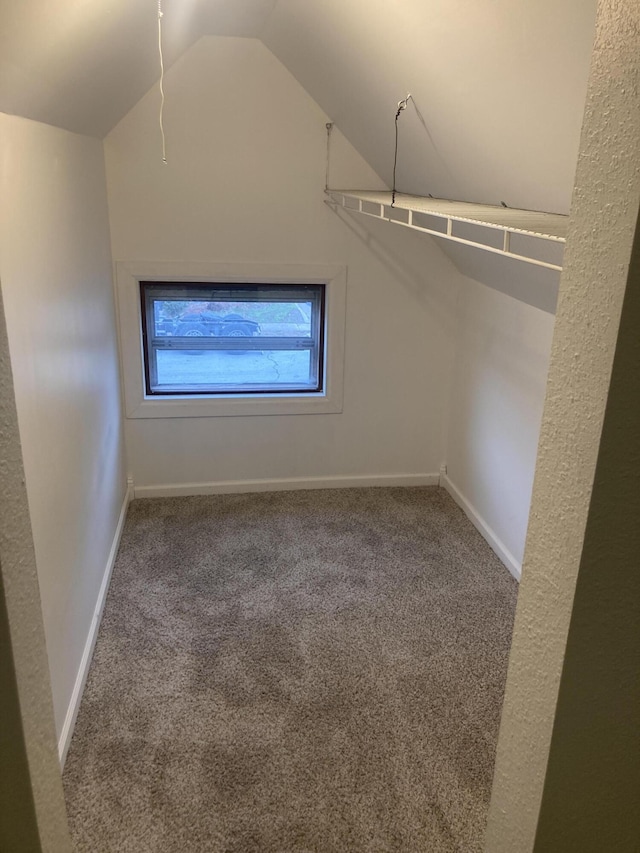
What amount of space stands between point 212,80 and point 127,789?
105 inches

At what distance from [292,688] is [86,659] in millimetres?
666

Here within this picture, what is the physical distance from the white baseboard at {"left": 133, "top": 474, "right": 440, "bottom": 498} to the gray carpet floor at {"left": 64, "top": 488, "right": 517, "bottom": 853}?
0.20 meters

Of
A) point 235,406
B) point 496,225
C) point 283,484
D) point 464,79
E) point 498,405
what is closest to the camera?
point 496,225

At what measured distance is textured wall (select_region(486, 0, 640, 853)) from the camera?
0.58 meters

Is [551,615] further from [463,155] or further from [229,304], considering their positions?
[229,304]

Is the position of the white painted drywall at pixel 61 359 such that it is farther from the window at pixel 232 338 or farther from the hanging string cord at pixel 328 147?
the hanging string cord at pixel 328 147

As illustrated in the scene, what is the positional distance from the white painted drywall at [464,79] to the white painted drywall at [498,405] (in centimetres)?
62

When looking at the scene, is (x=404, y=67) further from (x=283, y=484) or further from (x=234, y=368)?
(x=283, y=484)

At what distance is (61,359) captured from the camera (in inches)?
74.9

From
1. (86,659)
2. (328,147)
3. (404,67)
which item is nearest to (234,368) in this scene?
(328,147)

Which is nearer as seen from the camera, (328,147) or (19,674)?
(19,674)

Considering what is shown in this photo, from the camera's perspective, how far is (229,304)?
10.7 feet

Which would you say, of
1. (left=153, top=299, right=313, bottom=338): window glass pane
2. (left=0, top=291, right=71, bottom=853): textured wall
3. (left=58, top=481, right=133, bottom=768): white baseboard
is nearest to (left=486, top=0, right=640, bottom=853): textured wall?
(left=0, top=291, right=71, bottom=853): textured wall

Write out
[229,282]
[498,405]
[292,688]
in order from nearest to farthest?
[292,688], [498,405], [229,282]
